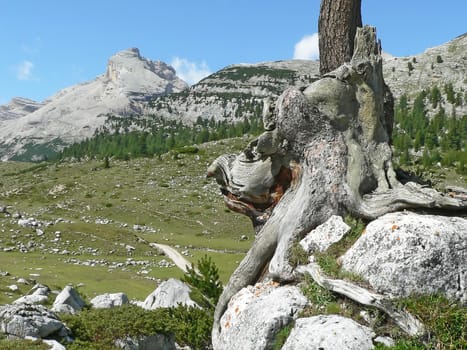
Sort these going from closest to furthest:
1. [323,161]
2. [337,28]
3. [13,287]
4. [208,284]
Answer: [323,161]
[337,28]
[208,284]
[13,287]

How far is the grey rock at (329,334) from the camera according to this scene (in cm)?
773

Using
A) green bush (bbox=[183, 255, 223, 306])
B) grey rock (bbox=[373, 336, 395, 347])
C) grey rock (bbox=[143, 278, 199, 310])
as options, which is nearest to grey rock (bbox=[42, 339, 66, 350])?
green bush (bbox=[183, 255, 223, 306])

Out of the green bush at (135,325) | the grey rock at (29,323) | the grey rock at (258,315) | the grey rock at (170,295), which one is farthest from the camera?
the grey rock at (170,295)

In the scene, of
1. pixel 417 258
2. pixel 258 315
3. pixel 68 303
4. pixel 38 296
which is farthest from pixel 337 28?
pixel 38 296

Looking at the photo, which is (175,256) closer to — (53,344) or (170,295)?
(170,295)

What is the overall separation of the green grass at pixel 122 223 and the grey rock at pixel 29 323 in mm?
12173

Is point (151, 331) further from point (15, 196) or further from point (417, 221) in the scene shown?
point (15, 196)

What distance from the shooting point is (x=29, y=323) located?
14633mm

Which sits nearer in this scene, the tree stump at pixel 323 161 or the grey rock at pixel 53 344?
the tree stump at pixel 323 161

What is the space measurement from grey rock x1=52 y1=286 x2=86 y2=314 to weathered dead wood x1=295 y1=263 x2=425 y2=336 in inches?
607

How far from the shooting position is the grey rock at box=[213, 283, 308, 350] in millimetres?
9031

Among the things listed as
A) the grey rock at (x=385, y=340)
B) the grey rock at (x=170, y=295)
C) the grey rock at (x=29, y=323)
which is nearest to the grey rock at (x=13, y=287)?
the grey rock at (x=170, y=295)

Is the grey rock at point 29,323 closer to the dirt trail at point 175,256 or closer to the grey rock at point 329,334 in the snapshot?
the grey rock at point 329,334

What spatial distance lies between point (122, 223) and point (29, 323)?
53.6 metres
